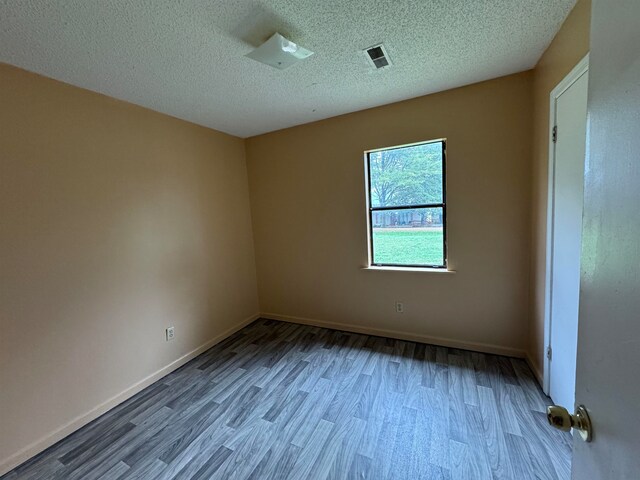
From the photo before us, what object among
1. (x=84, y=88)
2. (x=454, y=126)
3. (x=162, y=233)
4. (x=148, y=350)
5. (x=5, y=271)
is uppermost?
(x=84, y=88)

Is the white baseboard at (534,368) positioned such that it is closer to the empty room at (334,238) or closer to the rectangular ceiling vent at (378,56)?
the empty room at (334,238)

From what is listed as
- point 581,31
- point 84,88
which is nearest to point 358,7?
point 581,31

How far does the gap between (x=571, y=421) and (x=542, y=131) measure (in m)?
2.07

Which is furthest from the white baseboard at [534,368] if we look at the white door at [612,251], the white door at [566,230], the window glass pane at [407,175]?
the white door at [612,251]

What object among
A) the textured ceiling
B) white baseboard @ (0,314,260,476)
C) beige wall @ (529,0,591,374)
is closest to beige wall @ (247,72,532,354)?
beige wall @ (529,0,591,374)

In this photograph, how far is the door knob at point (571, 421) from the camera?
61cm

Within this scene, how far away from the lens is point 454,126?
8.03 ft

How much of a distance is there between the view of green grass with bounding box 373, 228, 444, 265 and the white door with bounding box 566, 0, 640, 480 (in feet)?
6.90

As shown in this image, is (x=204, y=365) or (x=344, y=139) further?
(x=344, y=139)

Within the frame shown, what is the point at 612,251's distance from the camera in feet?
1.69

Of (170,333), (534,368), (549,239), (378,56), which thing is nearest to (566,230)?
(549,239)

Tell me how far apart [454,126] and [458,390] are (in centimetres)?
225

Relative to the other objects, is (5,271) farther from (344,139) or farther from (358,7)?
(344,139)

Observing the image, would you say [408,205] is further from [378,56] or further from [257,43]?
[257,43]
